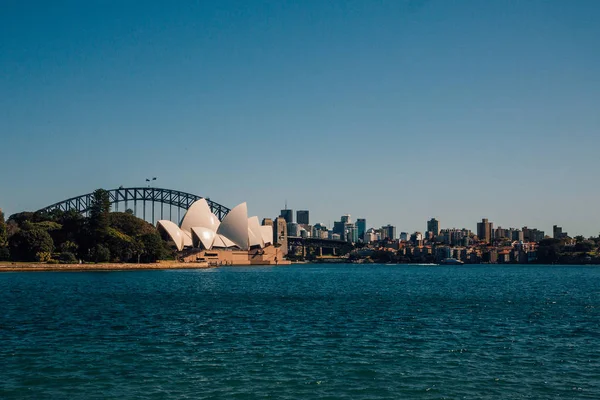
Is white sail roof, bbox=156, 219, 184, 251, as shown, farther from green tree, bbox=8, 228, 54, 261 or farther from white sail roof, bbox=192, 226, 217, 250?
green tree, bbox=8, 228, 54, 261

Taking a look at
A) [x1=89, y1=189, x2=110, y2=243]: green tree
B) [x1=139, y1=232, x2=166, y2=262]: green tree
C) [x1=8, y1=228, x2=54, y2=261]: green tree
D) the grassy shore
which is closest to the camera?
the grassy shore

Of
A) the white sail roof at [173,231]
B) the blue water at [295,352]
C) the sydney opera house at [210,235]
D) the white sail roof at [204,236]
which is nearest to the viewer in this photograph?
the blue water at [295,352]

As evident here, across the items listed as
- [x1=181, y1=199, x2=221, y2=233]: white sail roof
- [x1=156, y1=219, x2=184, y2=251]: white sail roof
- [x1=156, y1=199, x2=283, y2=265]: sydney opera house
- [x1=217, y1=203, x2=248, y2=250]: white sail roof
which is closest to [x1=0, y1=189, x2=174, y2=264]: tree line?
[x1=156, y1=219, x2=184, y2=251]: white sail roof

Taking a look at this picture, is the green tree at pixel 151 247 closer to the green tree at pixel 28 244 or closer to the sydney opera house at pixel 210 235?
the green tree at pixel 28 244

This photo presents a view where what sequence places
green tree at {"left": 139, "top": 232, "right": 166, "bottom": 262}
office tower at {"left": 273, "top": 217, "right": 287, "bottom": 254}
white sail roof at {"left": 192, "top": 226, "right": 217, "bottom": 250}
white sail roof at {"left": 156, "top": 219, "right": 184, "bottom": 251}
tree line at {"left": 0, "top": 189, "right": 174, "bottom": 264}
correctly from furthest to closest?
office tower at {"left": 273, "top": 217, "right": 287, "bottom": 254} < white sail roof at {"left": 192, "top": 226, "right": 217, "bottom": 250} < white sail roof at {"left": 156, "top": 219, "right": 184, "bottom": 251} < green tree at {"left": 139, "top": 232, "right": 166, "bottom": 262} < tree line at {"left": 0, "top": 189, "right": 174, "bottom": 264}

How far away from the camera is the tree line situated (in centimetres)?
7675

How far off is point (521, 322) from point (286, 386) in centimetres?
1529

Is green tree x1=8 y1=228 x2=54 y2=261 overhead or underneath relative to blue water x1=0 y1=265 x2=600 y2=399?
overhead

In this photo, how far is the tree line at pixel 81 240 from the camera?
76750 millimetres

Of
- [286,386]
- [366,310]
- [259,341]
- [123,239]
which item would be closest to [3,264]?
[123,239]

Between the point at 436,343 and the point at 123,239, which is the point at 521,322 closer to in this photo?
the point at 436,343

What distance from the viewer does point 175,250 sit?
115 metres

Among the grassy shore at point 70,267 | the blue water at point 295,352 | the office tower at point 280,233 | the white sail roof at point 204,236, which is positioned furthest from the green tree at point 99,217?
the office tower at point 280,233

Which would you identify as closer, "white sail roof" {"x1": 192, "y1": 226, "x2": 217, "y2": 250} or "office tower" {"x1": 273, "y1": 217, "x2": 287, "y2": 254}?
"white sail roof" {"x1": 192, "y1": 226, "x2": 217, "y2": 250}
